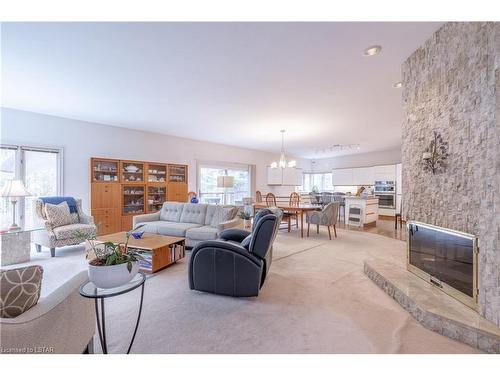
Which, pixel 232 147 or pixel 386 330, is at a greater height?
pixel 232 147

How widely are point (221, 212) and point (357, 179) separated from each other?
7061 millimetres

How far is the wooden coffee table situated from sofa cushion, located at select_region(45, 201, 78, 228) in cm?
114

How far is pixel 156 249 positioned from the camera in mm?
3238

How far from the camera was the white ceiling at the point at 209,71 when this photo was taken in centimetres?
219

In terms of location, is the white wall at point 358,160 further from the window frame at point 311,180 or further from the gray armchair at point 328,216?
the gray armchair at point 328,216

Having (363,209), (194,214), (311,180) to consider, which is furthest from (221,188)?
(311,180)

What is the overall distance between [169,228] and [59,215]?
1884 millimetres

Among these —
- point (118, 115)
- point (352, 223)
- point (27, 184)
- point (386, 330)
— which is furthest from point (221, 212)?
point (352, 223)

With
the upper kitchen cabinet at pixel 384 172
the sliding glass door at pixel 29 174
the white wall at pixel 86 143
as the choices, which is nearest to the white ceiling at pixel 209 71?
the white wall at pixel 86 143

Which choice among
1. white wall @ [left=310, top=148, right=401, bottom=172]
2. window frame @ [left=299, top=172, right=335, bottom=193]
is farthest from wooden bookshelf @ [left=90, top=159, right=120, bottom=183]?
white wall @ [left=310, top=148, right=401, bottom=172]

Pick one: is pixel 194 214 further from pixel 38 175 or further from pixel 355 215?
pixel 355 215

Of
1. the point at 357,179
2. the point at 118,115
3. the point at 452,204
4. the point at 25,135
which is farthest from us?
the point at 357,179

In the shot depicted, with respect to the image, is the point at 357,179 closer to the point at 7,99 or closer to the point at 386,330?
the point at 386,330

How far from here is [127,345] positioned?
1.75 meters
